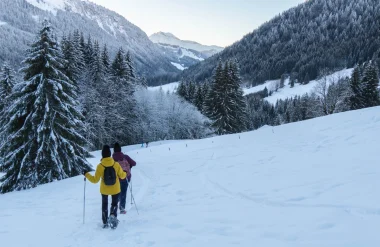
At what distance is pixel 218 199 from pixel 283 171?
3.49m

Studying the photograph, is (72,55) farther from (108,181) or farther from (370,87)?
(370,87)

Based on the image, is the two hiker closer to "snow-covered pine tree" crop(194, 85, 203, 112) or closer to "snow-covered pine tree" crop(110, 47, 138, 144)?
"snow-covered pine tree" crop(110, 47, 138, 144)

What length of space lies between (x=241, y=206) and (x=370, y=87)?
133 ft

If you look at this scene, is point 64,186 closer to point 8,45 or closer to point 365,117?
point 365,117

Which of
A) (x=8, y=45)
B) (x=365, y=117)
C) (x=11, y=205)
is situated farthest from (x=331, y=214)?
(x=8, y=45)

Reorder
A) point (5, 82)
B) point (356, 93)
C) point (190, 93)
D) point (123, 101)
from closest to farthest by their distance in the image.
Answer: point (5, 82) → point (356, 93) → point (123, 101) → point (190, 93)

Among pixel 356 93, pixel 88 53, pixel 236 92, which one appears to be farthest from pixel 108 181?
pixel 356 93

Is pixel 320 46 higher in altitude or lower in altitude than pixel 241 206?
higher

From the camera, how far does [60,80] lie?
16.5m

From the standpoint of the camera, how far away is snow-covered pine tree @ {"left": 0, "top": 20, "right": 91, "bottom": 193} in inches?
600

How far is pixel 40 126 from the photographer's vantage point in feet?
50.3

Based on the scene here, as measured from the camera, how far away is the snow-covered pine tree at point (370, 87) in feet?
122

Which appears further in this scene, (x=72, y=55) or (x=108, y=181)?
(x=72, y=55)

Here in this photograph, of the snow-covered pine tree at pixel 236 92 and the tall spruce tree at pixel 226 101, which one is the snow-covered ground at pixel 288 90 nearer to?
the snow-covered pine tree at pixel 236 92
